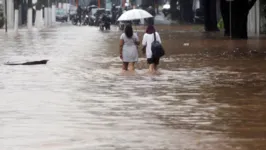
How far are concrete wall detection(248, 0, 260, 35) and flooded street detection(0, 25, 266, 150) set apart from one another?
2027cm

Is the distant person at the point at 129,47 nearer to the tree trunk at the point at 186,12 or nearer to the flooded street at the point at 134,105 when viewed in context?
the flooded street at the point at 134,105

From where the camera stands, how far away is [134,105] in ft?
47.8

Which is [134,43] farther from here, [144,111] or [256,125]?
[256,125]

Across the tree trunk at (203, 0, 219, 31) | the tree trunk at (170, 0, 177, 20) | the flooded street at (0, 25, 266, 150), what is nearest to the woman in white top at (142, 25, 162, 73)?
the flooded street at (0, 25, 266, 150)

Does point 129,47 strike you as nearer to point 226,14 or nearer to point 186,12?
point 226,14

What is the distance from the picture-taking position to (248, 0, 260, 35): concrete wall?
152ft

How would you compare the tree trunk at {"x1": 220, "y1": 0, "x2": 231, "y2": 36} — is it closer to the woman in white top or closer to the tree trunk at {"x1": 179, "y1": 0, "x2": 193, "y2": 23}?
the woman in white top

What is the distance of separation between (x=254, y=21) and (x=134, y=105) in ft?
112

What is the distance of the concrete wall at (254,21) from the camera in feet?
152

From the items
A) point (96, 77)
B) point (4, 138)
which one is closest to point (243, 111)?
point (4, 138)

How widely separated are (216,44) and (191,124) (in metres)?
23.9

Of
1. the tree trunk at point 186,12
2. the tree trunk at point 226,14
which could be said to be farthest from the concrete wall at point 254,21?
the tree trunk at point 186,12

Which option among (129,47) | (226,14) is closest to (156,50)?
(129,47)

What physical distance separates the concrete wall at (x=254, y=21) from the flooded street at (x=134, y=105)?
798 inches
